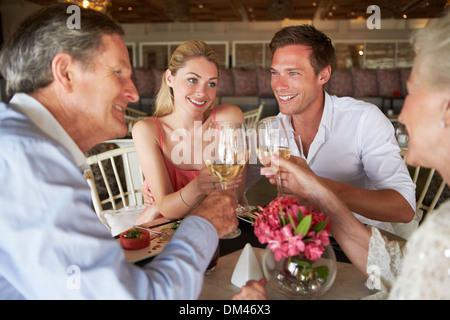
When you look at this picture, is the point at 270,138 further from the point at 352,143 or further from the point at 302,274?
the point at 352,143

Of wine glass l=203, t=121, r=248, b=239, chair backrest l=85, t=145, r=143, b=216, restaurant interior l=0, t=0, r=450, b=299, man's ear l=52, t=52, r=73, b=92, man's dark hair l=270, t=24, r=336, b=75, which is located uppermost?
restaurant interior l=0, t=0, r=450, b=299

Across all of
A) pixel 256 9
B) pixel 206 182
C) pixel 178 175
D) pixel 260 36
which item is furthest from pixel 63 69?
pixel 260 36

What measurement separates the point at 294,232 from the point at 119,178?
2.11 metres

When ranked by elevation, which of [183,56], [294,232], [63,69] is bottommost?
[294,232]

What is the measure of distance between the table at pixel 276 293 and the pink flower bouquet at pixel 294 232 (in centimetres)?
13

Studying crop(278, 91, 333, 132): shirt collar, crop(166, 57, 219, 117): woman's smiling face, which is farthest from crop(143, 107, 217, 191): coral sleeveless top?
crop(278, 91, 333, 132): shirt collar

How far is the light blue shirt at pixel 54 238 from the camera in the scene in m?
0.64

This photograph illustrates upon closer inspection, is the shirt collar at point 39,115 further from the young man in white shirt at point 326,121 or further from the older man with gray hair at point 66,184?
the young man in white shirt at point 326,121

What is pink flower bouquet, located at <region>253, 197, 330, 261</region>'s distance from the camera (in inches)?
30.2

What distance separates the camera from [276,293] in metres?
0.85

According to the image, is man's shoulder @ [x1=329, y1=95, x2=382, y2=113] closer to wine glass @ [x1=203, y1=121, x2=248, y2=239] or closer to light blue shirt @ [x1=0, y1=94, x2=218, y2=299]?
wine glass @ [x1=203, y1=121, x2=248, y2=239]

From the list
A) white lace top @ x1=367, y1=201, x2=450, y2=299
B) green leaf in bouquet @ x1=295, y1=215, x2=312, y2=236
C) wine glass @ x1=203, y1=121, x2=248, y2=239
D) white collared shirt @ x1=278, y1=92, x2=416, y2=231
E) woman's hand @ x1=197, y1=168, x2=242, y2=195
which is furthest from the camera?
white collared shirt @ x1=278, y1=92, x2=416, y2=231

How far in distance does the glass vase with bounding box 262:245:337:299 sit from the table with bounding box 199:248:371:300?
27 mm

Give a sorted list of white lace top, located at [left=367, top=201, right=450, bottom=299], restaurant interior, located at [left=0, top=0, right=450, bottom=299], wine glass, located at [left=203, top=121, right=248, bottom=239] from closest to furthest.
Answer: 1. white lace top, located at [left=367, top=201, right=450, bottom=299]
2. wine glass, located at [left=203, top=121, right=248, bottom=239]
3. restaurant interior, located at [left=0, top=0, right=450, bottom=299]
